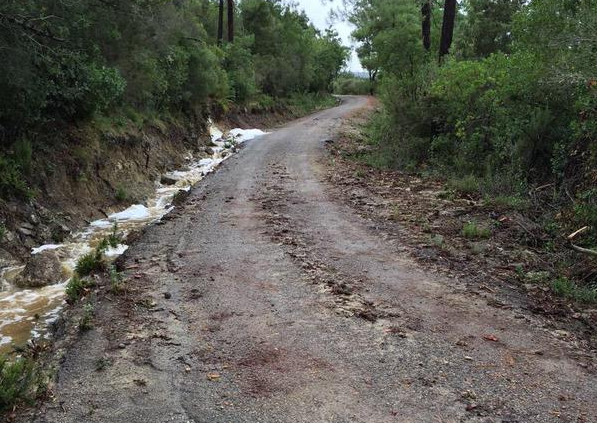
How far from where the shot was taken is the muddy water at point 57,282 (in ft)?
20.5

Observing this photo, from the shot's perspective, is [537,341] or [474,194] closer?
[537,341]

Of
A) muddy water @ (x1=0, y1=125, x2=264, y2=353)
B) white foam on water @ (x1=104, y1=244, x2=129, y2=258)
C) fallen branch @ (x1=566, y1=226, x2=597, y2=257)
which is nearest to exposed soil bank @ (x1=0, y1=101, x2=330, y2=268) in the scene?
muddy water @ (x1=0, y1=125, x2=264, y2=353)

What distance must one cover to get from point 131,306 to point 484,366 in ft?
12.7

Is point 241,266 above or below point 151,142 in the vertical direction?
below

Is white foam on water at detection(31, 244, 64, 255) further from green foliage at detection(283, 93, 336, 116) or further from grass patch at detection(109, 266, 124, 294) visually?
green foliage at detection(283, 93, 336, 116)

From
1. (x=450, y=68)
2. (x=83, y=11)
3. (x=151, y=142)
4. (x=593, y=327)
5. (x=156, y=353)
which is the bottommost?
(x=593, y=327)

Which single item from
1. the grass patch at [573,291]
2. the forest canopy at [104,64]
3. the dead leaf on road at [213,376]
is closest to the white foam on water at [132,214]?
the forest canopy at [104,64]

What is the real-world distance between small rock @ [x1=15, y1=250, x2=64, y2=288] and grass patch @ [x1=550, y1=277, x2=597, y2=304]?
6.82 m

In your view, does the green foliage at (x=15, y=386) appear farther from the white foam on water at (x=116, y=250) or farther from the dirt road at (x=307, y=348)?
the white foam on water at (x=116, y=250)

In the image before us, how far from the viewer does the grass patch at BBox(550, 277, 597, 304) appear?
6.19 metres

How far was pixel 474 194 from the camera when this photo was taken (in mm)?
11086

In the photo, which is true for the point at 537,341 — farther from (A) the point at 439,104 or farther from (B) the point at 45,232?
(A) the point at 439,104

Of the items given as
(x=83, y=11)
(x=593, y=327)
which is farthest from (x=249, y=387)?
(x=83, y=11)

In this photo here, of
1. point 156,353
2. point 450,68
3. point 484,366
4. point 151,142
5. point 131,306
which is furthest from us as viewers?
point 151,142
